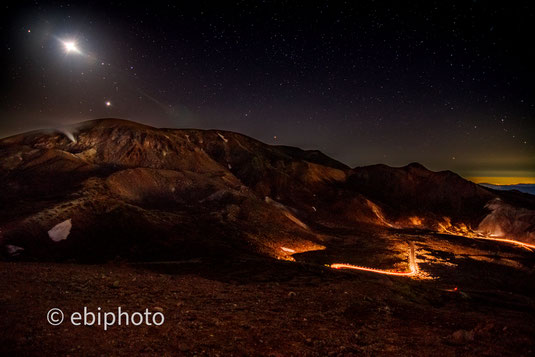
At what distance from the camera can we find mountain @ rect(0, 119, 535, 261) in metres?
24.6

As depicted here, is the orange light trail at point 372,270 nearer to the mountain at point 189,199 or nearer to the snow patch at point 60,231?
the mountain at point 189,199

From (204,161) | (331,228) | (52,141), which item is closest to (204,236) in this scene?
(331,228)

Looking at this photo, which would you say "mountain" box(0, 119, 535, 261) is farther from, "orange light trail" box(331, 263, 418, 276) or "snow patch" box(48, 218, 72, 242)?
"orange light trail" box(331, 263, 418, 276)

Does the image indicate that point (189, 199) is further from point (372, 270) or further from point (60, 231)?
point (372, 270)

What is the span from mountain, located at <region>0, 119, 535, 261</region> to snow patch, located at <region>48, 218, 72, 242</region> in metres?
0.07

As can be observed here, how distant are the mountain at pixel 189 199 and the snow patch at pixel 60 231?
0.24 feet

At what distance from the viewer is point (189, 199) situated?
143ft

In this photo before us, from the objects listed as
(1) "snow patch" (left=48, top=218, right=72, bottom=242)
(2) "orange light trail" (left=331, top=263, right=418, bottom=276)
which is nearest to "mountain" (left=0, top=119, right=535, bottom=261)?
(1) "snow patch" (left=48, top=218, right=72, bottom=242)

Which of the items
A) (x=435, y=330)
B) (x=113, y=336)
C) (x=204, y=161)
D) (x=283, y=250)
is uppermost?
(x=204, y=161)

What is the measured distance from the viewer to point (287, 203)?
60.1 m

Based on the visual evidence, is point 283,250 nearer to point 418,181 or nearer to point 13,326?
point 13,326

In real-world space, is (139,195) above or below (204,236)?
above

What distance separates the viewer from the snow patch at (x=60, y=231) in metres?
23.5

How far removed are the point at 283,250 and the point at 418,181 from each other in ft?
201
